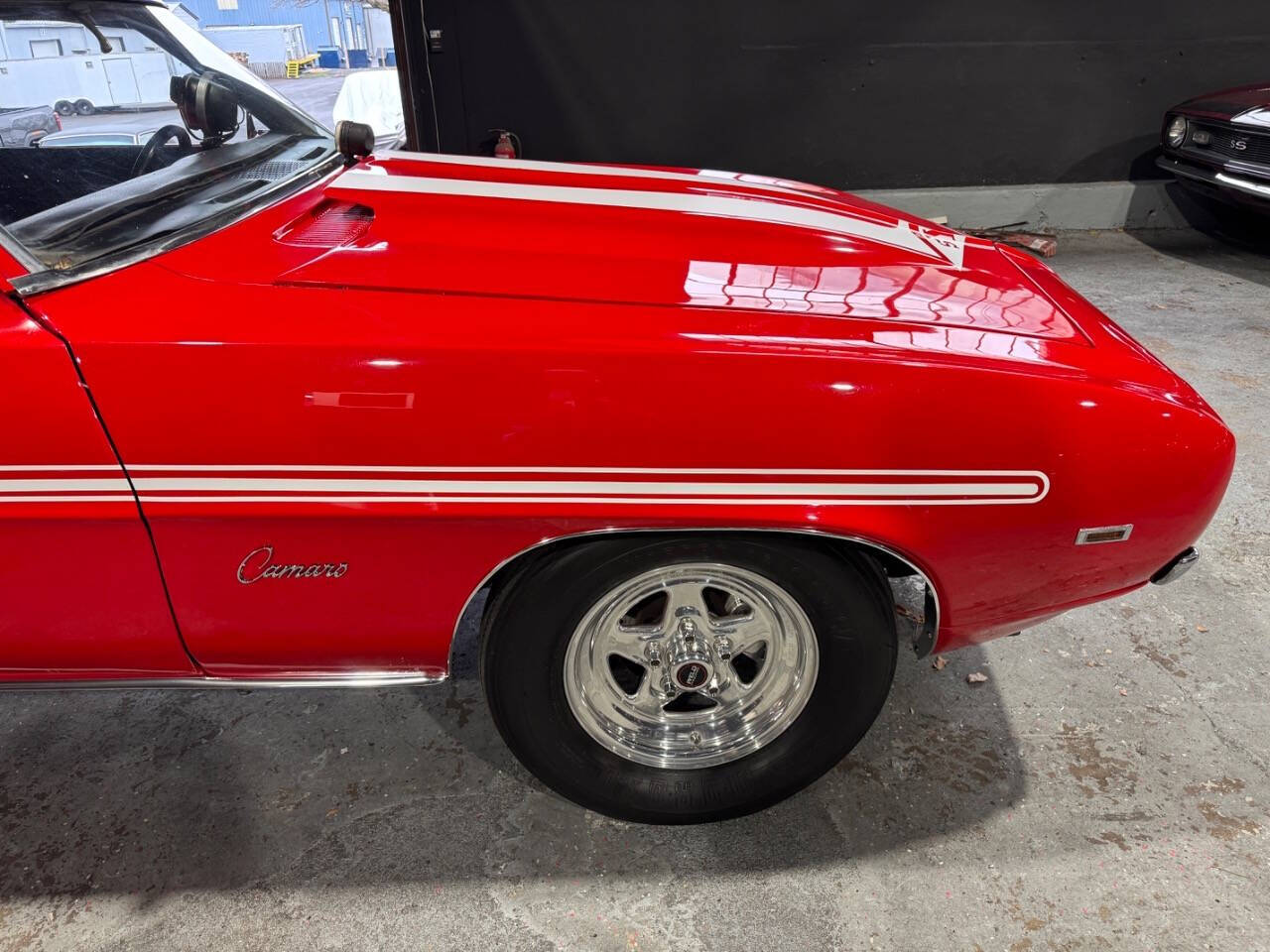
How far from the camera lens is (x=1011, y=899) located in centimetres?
173

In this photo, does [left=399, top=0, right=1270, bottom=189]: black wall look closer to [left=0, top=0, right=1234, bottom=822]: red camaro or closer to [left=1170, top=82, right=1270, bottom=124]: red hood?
[left=1170, top=82, right=1270, bottom=124]: red hood

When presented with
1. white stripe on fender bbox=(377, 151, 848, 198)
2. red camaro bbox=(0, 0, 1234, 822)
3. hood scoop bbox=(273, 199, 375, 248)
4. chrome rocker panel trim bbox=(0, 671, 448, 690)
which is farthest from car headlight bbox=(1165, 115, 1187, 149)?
chrome rocker panel trim bbox=(0, 671, 448, 690)

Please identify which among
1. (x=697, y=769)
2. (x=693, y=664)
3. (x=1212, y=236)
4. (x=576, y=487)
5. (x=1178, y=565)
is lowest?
(x=1212, y=236)

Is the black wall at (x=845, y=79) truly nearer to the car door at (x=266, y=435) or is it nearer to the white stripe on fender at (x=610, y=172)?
Result: the white stripe on fender at (x=610, y=172)

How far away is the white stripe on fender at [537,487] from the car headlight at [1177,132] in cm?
591

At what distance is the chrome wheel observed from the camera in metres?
1.68

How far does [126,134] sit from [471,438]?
50.3 inches

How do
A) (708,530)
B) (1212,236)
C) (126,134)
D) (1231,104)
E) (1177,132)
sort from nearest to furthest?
(708,530)
(126,134)
(1231,104)
(1177,132)
(1212,236)

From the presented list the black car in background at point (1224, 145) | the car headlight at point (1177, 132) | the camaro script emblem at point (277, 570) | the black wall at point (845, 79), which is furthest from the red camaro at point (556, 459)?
the car headlight at point (1177, 132)

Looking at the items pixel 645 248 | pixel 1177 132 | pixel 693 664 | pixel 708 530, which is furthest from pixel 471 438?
pixel 1177 132

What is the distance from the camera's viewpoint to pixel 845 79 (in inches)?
250

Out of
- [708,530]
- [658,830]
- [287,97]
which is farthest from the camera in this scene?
[287,97]

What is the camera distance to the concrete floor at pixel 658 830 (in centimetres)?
169

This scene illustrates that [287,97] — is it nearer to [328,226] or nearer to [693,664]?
[328,226]
